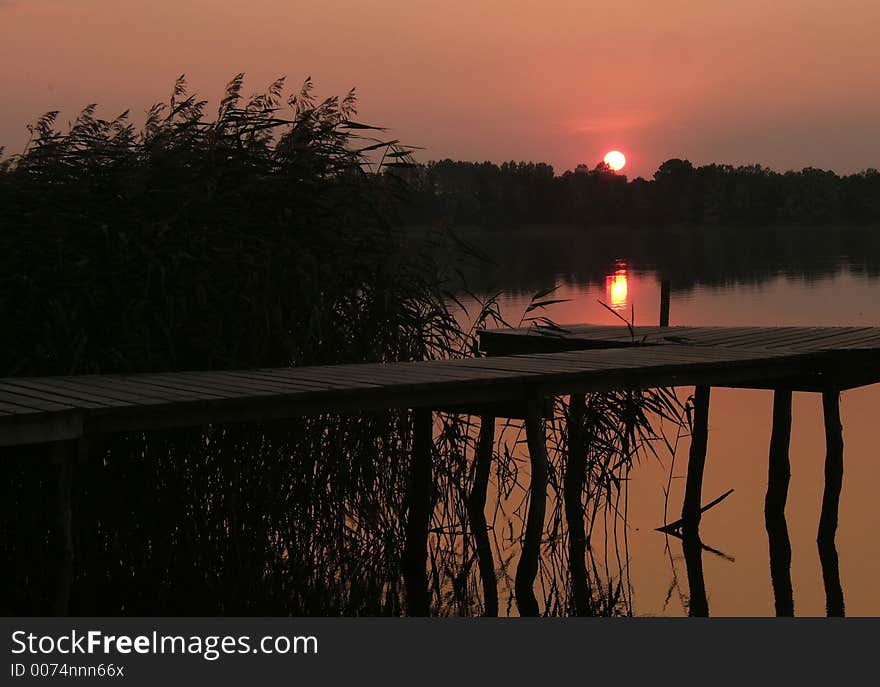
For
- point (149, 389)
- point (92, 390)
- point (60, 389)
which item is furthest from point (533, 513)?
point (60, 389)

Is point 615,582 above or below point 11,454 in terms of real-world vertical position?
below

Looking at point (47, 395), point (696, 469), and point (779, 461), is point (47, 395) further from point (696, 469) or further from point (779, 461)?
point (779, 461)

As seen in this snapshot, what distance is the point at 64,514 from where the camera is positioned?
684cm

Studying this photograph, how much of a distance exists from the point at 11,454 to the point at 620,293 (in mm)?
37050

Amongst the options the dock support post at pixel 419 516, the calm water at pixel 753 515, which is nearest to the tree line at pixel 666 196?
the calm water at pixel 753 515

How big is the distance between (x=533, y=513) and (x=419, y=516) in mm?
1045

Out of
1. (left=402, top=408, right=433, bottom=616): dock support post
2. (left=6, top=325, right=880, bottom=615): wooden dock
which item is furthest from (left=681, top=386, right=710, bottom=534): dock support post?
(left=402, top=408, right=433, bottom=616): dock support post

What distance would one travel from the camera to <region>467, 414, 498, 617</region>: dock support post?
10.1 meters

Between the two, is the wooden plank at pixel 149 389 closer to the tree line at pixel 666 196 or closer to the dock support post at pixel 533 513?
the dock support post at pixel 533 513

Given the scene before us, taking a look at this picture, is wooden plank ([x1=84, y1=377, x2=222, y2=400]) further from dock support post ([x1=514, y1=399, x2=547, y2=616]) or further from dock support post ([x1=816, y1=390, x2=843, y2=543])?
dock support post ([x1=816, y1=390, x2=843, y2=543])

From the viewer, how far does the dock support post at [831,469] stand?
11.0m
